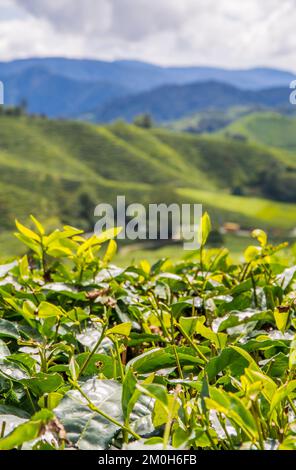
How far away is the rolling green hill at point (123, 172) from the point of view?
315 ft

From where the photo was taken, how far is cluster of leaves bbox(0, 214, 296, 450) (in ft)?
3.25

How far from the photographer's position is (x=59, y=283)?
76.0 inches

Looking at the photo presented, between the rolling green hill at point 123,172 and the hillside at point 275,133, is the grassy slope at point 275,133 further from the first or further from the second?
the rolling green hill at point 123,172

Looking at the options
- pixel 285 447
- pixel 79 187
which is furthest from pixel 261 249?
pixel 79 187

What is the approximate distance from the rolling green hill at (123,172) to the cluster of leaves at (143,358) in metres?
79.8

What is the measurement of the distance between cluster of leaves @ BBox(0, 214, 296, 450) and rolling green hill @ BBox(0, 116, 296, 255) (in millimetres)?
79805

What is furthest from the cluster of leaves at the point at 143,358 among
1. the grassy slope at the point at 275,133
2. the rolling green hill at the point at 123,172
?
the grassy slope at the point at 275,133

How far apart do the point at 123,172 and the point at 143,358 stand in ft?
380

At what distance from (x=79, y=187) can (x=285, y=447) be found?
103m

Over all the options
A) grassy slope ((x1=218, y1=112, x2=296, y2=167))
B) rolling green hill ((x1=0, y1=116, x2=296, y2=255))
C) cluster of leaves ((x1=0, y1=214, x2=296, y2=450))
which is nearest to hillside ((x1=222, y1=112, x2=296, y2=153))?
grassy slope ((x1=218, y1=112, x2=296, y2=167))

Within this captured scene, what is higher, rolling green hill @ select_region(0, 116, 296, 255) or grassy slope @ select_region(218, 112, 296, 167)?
grassy slope @ select_region(218, 112, 296, 167)

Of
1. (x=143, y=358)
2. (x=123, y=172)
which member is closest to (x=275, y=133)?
(x=123, y=172)

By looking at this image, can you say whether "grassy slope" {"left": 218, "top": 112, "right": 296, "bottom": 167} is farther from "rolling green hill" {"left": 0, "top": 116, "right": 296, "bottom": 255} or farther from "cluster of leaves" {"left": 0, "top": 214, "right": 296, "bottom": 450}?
"cluster of leaves" {"left": 0, "top": 214, "right": 296, "bottom": 450}

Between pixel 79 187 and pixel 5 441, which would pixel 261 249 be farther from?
A: pixel 79 187
